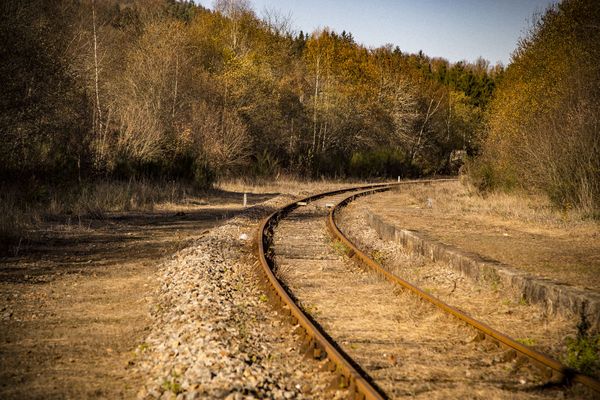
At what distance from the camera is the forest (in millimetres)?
16375

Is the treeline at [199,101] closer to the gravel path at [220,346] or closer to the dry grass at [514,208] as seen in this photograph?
the gravel path at [220,346]

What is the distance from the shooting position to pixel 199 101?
32000 millimetres

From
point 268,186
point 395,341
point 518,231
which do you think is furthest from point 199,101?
point 395,341

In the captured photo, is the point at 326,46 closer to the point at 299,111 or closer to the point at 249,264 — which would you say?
the point at 299,111

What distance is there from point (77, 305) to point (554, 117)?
56.2ft

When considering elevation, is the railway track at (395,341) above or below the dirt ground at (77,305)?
above

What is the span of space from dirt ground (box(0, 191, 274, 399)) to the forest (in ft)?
16.3

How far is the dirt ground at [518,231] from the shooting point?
9578 millimetres

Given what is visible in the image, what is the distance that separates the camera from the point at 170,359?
535 centimetres

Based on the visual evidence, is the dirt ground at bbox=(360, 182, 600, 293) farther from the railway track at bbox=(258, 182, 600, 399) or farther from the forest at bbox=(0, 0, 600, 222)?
the railway track at bbox=(258, 182, 600, 399)

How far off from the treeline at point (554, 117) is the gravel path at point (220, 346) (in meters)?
12.1

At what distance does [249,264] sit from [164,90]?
2296 cm

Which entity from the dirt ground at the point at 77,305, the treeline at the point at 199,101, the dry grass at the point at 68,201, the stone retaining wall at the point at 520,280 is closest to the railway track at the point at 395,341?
the stone retaining wall at the point at 520,280

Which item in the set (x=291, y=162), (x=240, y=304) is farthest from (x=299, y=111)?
(x=240, y=304)
